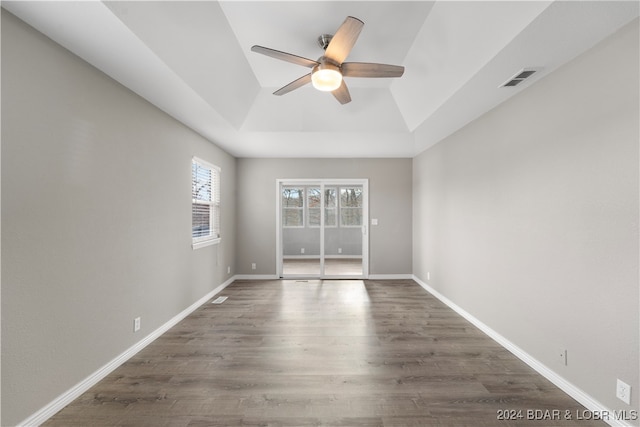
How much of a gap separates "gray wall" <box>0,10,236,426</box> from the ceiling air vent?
3.39 m

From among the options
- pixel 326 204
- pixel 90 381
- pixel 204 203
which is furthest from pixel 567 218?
pixel 326 204

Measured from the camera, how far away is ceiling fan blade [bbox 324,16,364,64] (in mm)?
1742

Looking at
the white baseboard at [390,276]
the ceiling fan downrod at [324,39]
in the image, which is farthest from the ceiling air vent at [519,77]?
the white baseboard at [390,276]

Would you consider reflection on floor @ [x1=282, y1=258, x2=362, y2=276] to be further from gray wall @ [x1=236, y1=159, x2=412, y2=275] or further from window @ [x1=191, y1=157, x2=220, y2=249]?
window @ [x1=191, y1=157, x2=220, y2=249]

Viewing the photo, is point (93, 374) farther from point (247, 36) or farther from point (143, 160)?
point (247, 36)

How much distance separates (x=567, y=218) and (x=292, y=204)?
4568 mm

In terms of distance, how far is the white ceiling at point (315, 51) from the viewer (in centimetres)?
164

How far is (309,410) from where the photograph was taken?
183 cm

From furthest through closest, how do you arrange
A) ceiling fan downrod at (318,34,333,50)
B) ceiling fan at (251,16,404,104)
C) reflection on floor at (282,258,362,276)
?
reflection on floor at (282,258,362,276)
ceiling fan downrod at (318,34,333,50)
ceiling fan at (251,16,404,104)

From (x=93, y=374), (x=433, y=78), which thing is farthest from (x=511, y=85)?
(x=93, y=374)

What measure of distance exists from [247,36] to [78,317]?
2764 millimetres

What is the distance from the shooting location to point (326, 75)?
214 centimetres

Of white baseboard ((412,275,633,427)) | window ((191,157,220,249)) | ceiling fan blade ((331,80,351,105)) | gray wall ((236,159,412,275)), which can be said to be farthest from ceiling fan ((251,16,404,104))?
gray wall ((236,159,412,275))

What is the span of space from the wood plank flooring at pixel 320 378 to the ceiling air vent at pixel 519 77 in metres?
2.48
